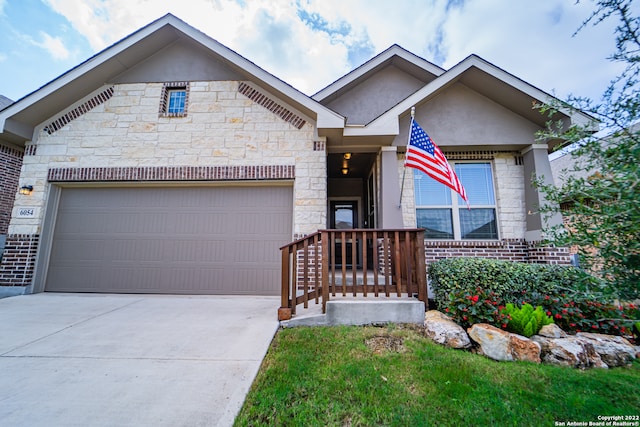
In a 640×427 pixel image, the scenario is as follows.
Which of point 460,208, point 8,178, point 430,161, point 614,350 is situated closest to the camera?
point 614,350

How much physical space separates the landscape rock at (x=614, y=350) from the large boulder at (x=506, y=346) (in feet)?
2.71

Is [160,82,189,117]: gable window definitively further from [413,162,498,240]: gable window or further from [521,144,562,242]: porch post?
[521,144,562,242]: porch post

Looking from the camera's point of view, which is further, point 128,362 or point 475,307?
point 475,307

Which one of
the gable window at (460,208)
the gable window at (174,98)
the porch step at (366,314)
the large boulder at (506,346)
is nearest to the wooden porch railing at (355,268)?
the porch step at (366,314)

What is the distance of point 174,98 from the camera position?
5840 millimetres

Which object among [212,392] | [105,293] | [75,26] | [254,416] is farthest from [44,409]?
[75,26]

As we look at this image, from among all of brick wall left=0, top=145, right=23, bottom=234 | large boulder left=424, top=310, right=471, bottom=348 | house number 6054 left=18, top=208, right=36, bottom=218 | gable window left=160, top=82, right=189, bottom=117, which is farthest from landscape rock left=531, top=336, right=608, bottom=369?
brick wall left=0, top=145, right=23, bottom=234

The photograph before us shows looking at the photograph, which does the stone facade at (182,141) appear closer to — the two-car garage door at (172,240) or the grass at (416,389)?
the two-car garage door at (172,240)

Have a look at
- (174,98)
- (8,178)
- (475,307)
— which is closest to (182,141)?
(174,98)

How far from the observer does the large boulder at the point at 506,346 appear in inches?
108

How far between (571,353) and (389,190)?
3.61m

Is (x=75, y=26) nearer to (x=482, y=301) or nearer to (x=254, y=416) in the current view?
(x=254, y=416)

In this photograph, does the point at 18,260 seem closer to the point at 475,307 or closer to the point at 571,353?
the point at 475,307

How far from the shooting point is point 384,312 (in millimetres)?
3545
